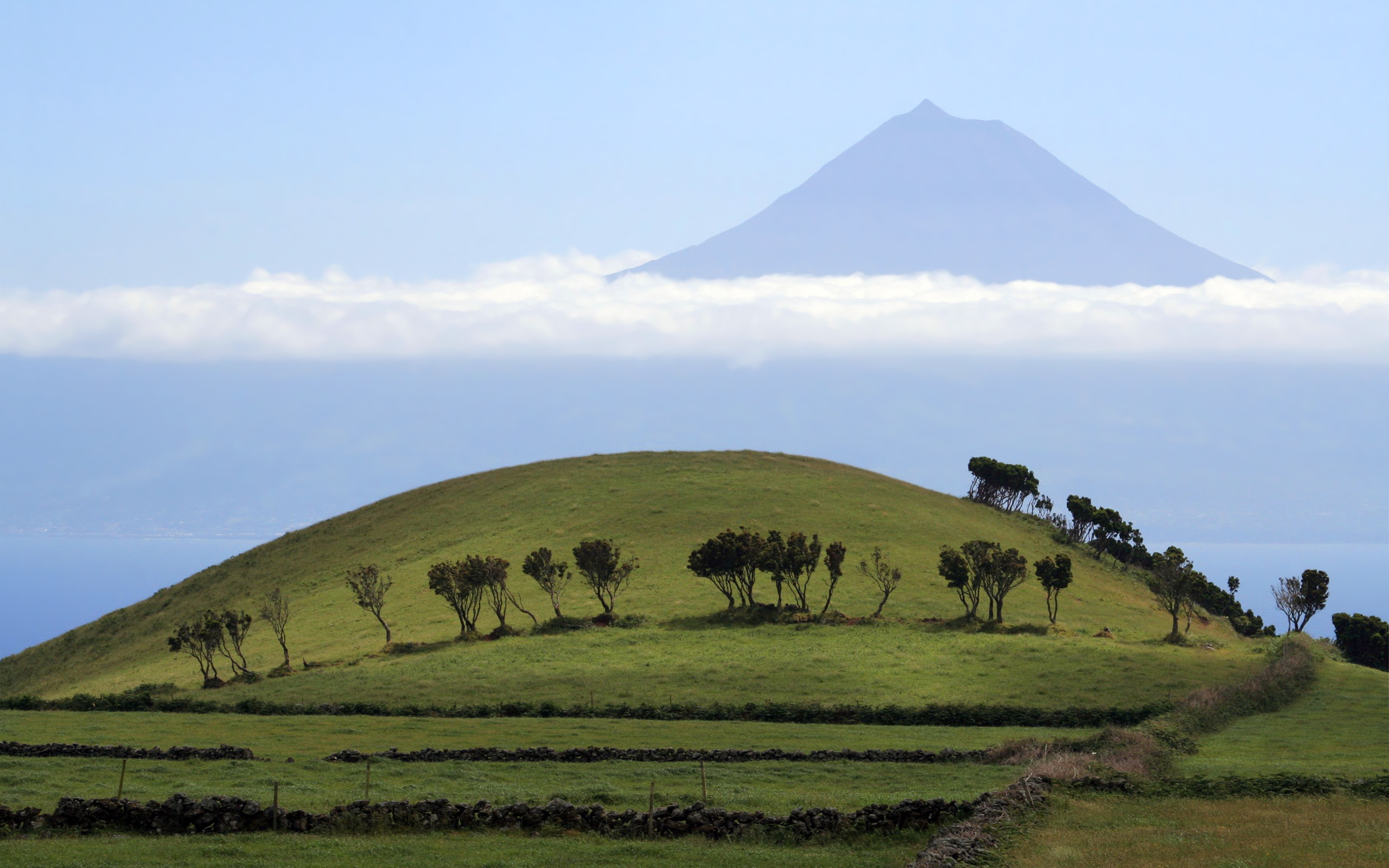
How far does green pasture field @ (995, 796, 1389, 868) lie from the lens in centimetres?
3000

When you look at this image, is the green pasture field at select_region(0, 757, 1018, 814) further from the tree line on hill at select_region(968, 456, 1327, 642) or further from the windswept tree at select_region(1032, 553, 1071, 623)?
the tree line on hill at select_region(968, 456, 1327, 642)

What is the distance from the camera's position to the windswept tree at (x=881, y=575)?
Answer: 308ft

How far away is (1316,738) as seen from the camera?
56.3 metres

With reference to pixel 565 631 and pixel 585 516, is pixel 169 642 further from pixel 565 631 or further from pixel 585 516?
pixel 585 516

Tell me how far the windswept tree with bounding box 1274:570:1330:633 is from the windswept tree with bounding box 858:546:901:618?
3737cm

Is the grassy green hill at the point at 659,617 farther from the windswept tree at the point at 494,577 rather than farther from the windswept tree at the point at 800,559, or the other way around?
the windswept tree at the point at 800,559

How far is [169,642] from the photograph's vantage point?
8438cm

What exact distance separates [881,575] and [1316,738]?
46.0 m

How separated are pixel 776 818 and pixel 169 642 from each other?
213ft

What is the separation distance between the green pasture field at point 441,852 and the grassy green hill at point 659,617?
33266mm

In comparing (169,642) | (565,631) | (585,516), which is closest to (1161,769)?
(565,631)

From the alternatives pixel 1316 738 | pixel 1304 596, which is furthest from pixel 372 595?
pixel 1304 596

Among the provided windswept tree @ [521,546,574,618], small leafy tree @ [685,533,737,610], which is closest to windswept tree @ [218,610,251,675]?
windswept tree @ [521,546,574,618]

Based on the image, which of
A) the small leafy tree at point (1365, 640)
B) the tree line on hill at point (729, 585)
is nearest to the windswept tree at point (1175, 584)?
the tree line on hill at point (729, 585)
